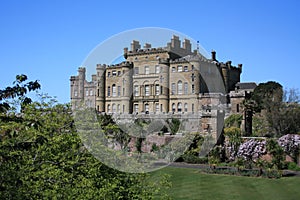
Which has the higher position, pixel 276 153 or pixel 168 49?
pixel 168 49

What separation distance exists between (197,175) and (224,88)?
2785 cm

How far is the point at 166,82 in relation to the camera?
2047 inches

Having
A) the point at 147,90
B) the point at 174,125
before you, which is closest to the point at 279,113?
the point at 174,125

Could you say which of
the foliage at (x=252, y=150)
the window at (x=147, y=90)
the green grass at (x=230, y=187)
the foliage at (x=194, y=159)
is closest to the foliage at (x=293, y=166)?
the foliage at (x=252, y=150)

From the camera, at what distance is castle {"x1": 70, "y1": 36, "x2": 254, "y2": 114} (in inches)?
1934

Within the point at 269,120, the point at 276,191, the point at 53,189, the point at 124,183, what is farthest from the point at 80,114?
the point at 269,120

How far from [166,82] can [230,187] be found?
100ft

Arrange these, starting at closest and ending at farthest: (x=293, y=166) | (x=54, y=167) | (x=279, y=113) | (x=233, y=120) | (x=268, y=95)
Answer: (x=54, y=167), (x=293, y=166), (x=279, y=113), (x=268, y=95), (x=233, y=120)

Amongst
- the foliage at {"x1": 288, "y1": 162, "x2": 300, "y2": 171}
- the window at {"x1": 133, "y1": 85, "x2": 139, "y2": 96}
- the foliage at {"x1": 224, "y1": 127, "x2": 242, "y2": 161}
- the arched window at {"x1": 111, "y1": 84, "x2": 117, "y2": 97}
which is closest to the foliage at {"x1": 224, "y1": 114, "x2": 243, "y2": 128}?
the foliage at {"x1": 224, "y1": 127, "x2": 242, "y2": 161}

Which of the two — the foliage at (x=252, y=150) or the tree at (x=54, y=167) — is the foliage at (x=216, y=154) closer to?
the foliage at (x=252, y=150)

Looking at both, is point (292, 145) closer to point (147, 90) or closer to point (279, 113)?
point (279, 113)

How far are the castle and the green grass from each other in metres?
22.1

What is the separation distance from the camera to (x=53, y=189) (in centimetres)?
1016

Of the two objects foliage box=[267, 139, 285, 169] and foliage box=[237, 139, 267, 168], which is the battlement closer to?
foliage box=[237, 139, 267, 168]
